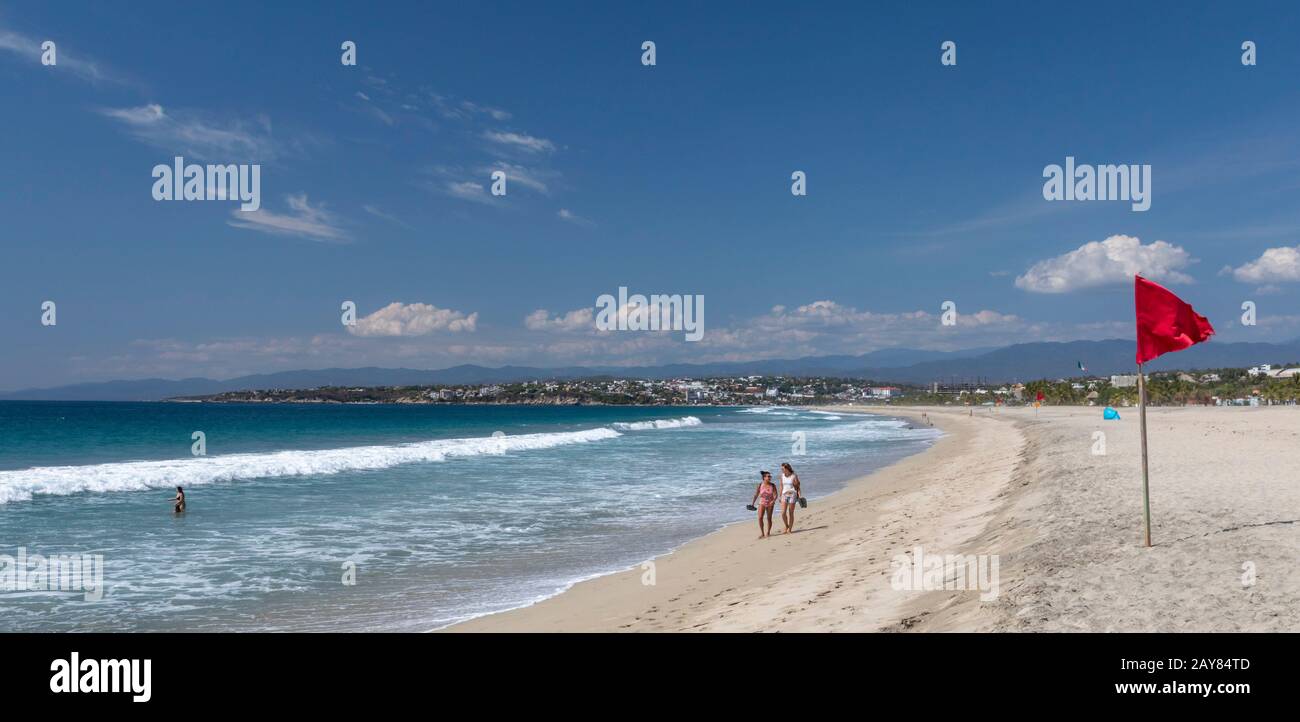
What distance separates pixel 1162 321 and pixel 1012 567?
139 inches

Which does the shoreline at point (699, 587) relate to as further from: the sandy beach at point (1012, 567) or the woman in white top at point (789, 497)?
the woman in white top at point (789, 497)

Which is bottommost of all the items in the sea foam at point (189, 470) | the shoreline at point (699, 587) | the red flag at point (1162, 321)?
the sea foam at point (189, 470)

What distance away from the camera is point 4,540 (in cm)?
1484

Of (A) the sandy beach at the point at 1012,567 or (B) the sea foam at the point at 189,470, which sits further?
(B) the sea foam at the point at 189,470

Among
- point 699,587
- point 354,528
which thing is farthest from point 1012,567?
point 354,528

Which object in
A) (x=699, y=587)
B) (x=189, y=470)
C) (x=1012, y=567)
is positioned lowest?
(x=189, y=470)

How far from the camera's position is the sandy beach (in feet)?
21.0

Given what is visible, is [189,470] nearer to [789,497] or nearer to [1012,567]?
[789,497]

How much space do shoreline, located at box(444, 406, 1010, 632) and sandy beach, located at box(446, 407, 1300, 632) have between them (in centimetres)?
4

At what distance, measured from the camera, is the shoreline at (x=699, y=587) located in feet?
26.5

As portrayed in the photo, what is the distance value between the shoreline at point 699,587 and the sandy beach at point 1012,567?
0.04 meters

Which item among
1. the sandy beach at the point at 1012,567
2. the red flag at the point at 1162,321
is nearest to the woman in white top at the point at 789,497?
the sandy beach at the point at 1012,567

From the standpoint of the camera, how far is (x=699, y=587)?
32.6 feet
